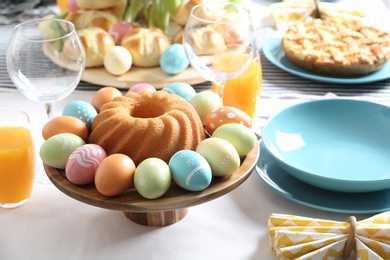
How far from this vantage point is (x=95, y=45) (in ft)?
4.52

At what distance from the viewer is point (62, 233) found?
34.9 inches

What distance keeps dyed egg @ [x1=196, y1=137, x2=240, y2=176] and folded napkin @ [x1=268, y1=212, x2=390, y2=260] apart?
11 centimetres

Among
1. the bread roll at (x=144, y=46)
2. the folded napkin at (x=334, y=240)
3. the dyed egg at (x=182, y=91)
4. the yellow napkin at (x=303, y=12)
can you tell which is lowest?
the yellow napkin at (x=303, y=12)

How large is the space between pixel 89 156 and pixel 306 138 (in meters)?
0.45

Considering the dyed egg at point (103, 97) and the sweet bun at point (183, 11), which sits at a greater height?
the dyed egg at point (103, 97)

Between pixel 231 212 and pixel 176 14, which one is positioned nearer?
pixel 231 212

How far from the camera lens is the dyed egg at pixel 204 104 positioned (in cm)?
98

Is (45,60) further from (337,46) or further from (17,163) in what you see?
(337,46)

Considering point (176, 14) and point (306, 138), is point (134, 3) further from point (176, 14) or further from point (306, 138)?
point (306, 138)

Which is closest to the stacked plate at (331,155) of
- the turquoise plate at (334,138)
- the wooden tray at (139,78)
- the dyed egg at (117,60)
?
the turquoise plate at (334,138)

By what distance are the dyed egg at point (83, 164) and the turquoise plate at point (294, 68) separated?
27.4 inches

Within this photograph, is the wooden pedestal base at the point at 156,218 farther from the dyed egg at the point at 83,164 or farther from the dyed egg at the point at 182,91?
the dyed egg at the point at 182,91

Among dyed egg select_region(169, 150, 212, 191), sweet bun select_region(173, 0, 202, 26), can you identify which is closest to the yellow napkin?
sweet bun select_region(173, 0, 202, 26)

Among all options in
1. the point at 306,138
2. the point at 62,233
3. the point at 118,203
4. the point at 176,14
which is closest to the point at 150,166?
the point at 118,203
